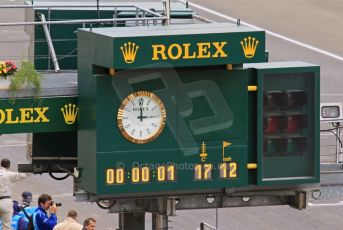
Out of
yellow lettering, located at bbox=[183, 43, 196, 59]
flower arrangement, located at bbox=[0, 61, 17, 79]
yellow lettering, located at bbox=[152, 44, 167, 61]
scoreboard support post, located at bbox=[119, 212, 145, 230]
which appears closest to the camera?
yellow lettering, located at bbox=[152, 44, 167, 61]

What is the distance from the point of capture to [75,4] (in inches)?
1230

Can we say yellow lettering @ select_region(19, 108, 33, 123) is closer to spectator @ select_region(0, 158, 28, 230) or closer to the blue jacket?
the blue jacket

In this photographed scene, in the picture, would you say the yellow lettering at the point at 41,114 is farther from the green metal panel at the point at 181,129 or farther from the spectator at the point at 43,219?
the spectator at the point at 43,219

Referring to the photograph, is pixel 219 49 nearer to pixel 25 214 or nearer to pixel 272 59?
pixel 25 214

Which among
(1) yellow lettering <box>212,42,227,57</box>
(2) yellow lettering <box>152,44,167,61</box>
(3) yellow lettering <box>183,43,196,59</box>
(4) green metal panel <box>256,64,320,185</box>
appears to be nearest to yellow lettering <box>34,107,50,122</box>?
(2) yellow lettering <box>152,44,167,61</box>

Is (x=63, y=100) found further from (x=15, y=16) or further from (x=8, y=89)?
(x=15, y=16)

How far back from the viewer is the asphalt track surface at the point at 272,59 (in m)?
38.7

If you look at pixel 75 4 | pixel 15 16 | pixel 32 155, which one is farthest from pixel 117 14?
pixel 15 16

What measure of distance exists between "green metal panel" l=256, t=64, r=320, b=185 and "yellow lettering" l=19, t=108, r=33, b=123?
11.1 ft

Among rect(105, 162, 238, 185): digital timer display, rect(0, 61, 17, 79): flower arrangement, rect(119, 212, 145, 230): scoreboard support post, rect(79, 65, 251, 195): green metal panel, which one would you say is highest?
rect(0, 61, 17, 79): flower arrangement

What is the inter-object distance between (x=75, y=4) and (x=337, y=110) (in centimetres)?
618

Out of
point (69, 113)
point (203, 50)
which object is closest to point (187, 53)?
point (203, 50)

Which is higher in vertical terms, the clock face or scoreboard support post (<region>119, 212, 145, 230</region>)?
the clock face

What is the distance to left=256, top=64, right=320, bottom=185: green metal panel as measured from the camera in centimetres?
2548
